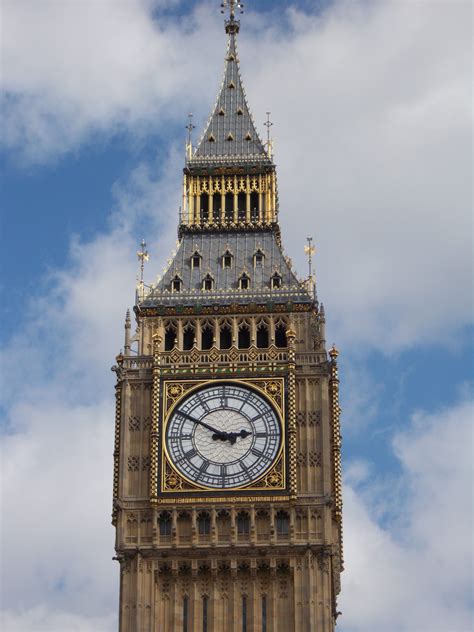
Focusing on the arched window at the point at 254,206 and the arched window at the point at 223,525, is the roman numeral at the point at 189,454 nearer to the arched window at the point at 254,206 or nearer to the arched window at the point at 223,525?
the arched window at the point at 223,525

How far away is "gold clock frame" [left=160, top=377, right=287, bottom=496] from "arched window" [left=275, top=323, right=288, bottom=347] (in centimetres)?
197

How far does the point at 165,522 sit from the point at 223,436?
316cm

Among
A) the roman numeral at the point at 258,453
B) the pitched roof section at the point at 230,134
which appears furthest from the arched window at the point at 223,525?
the pitched roof section at the point at 230,134

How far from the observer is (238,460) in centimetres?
5888

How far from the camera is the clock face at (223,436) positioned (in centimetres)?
5872

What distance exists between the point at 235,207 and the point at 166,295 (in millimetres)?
4908

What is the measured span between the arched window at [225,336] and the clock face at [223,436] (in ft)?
6.47

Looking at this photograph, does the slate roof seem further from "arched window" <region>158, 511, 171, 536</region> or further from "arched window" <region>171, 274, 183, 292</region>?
"arched window" <region>158, 511, 171, 536</region>

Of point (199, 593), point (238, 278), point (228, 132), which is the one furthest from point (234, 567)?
point (228, 132)

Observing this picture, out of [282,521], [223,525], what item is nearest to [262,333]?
[282,521]

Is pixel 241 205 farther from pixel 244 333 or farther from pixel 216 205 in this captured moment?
pixel 244 333

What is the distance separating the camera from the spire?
67.1m

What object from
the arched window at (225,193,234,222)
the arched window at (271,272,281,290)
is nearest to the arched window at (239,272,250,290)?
the arched window at (271,272,281,290)

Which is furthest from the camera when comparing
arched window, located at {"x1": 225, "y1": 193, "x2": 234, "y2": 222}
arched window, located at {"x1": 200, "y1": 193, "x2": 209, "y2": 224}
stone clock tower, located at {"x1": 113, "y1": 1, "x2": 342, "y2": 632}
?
arched window, located at {"x1": 225, "y1": 193, "x2": 234, "y2": 222}
